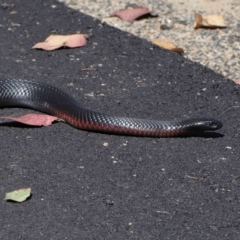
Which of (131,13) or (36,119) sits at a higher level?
(36,119)

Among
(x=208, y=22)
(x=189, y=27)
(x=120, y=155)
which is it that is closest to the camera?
(x=120, y=155)

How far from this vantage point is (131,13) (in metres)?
9.52

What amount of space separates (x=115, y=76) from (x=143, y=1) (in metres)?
2.08

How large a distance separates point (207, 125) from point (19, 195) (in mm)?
1720

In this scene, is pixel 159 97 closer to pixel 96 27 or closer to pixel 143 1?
pixel 96 27

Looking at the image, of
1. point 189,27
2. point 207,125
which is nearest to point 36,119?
point 207,125

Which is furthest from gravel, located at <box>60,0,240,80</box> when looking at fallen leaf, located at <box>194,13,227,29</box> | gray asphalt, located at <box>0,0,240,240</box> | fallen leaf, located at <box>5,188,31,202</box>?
fallen leaf, located at <box>5,188,31,202</box>

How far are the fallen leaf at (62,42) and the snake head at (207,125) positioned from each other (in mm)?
2370

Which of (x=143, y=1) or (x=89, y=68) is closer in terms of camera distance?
(x=89, y=68)

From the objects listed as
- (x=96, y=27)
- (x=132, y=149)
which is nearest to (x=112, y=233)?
(x=132, y=149)

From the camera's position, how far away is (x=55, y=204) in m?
5.71

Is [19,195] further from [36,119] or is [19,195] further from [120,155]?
[36,119]

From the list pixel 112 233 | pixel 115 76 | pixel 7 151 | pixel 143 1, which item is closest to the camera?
pixel 112 233

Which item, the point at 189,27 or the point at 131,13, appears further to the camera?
the point at 131,13
